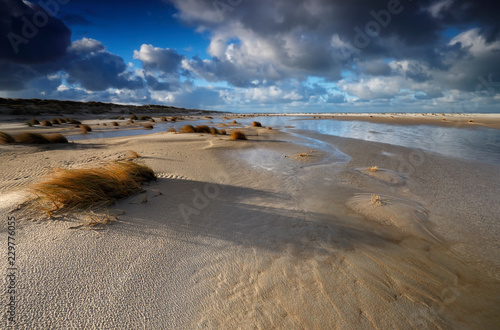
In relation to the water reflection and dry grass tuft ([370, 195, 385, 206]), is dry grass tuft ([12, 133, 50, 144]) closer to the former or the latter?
dry grass tuft ([370, 195, 385, 206])

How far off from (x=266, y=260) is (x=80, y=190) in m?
3.11

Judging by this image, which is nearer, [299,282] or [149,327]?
[149,327]

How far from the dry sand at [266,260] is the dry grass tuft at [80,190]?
0.93ft

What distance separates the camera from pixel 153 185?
4582mm

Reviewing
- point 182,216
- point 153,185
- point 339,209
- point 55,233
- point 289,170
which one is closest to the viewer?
point 55,233

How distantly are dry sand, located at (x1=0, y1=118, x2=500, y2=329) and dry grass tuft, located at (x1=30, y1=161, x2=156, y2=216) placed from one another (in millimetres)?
283

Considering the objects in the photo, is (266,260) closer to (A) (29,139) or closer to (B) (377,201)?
(B) (377,201)

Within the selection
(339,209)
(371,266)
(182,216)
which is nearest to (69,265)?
(182,216)

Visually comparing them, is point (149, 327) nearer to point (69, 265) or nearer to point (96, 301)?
point (96, 301)

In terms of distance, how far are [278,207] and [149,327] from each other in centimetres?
263

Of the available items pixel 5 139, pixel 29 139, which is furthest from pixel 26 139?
pixel 5 139

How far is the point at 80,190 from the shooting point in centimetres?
334

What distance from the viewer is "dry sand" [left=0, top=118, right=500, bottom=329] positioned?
185 cm

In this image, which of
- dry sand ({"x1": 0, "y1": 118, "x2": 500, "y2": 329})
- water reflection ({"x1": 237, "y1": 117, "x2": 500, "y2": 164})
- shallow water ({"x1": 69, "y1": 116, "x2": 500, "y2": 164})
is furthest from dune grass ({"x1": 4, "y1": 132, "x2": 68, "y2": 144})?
water reflection ({"x1": 237, "y1": 117, "x2": 500, "y2": 164})
